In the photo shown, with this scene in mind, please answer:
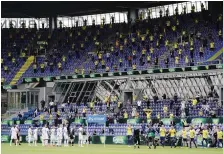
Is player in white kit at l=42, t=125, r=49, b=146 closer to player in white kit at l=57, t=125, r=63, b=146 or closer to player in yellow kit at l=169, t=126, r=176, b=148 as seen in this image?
player in white kit at l=57, t=125, r=63, b=146

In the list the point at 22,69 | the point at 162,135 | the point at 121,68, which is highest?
the point at 22,69

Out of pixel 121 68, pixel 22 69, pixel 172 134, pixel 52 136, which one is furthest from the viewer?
pixel 22 69

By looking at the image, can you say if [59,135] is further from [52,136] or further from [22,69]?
[22,69]

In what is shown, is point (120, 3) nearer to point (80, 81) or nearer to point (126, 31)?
point (126, 31)

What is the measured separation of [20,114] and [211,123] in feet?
84.1

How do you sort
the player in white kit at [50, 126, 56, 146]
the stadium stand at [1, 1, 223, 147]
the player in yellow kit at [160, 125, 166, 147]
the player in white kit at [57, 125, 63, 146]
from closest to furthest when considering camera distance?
the player in yellow kit at [160, 125, 166, 147] → the player in white kit at [57, 125, 63, 146] → the player in white kit at [50, 126, 56, 146] → the stadium stand at [1, 1, 223, 147]

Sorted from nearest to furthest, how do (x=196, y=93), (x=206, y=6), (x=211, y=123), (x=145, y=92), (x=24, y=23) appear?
1. (x=211, y=123)
2. (x=196, y=93)
3. (x=145, y=92)
4. (x=206, y=6)
5. (x=24, y=23)

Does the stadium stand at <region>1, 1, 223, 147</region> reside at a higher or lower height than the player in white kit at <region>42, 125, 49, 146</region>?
higher

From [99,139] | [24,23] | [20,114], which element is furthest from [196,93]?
[24,23]

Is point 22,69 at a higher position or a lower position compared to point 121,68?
higher

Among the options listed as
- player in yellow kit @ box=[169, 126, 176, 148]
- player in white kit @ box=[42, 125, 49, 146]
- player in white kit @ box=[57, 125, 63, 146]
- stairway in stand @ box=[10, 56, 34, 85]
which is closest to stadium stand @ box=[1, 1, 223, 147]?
stairway in stand @ box=[10, 56, 34, 85]

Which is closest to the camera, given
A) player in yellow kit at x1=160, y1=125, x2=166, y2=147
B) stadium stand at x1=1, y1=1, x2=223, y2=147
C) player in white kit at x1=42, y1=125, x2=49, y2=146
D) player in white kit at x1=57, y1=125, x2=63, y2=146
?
player in yellow kit at x1=160, y1=125, x2=166, y2=147

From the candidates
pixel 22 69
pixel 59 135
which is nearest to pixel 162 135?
pixel 59 135

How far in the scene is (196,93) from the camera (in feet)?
178
